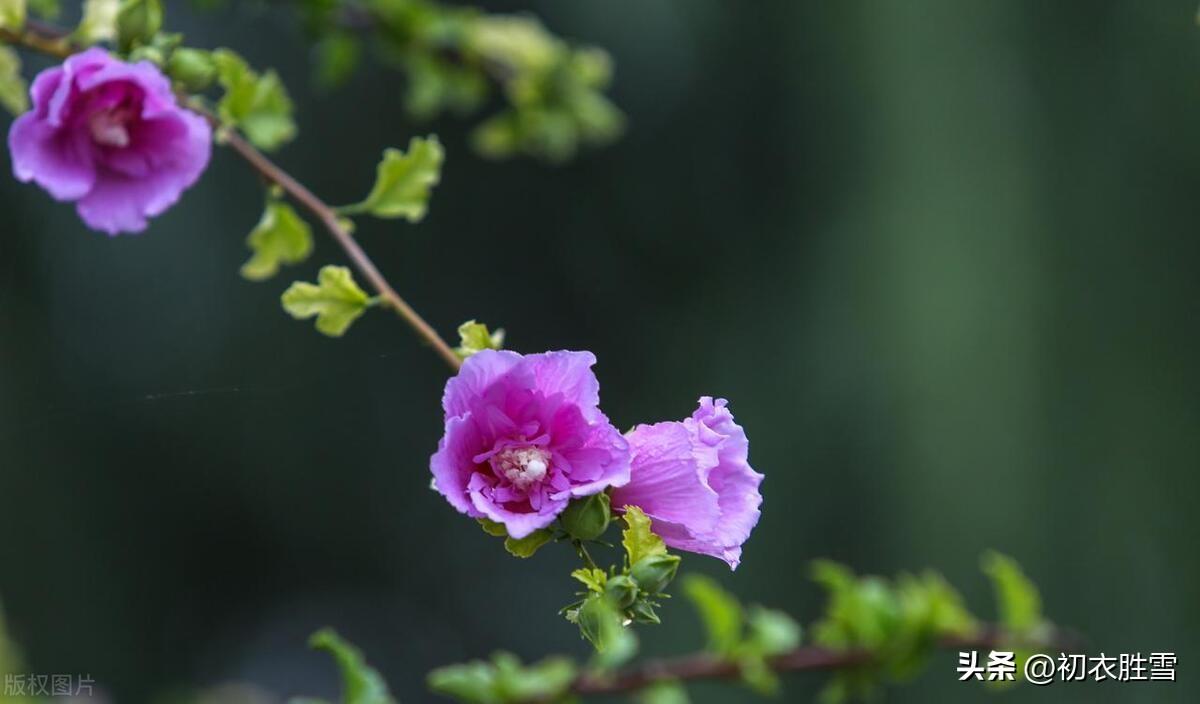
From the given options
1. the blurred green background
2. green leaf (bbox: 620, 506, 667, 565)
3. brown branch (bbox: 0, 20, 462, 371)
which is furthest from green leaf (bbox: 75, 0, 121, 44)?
the blurred green background

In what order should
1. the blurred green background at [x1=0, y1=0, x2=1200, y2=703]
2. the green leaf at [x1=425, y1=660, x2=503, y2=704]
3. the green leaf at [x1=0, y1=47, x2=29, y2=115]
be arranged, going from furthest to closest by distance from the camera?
the blurred green background at [x1=0, y1=0, x2=1200, y2=703] → the green leaf at [x1=0, y1=47, x2=29, y2=115] → the green leaf at [x1=425, y1=660, x2=503, y2=704]

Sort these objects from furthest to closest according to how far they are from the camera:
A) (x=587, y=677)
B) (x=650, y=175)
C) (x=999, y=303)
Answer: (x=650, y=175) < (x=999, y=303) < (x=587, y=677)

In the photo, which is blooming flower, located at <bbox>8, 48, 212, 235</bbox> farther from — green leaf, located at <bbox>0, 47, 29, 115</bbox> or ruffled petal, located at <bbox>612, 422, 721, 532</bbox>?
ruffled petal, located at <bbox>612, 422, 721, 532</bbox>

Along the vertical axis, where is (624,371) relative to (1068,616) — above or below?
above

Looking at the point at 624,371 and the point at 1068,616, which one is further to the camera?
the point at 624,371

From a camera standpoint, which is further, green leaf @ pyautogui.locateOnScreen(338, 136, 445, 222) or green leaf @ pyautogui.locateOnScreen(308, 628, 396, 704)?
green leaf @ pyautogui.locateOnScreen(338, 136, 445, 222)

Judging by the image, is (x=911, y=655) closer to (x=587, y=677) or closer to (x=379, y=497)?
(x=587, y=677)

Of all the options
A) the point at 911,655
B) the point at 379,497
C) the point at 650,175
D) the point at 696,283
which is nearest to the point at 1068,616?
the point at 696,283
